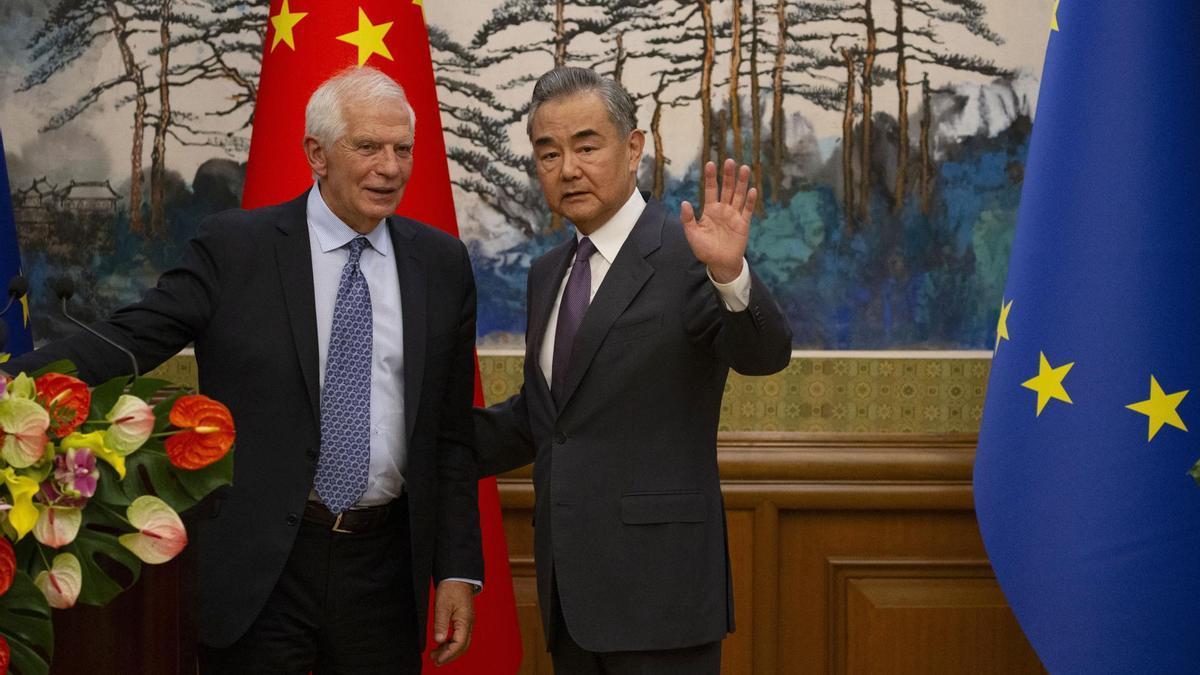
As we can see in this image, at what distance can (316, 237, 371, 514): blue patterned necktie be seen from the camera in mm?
2240

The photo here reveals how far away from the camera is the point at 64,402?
1.43 metres

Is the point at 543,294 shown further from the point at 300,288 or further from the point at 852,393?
the point at 852,393

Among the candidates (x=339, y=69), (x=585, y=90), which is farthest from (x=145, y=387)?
(x=339, y=69)

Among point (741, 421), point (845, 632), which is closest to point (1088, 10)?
point (741, 421)

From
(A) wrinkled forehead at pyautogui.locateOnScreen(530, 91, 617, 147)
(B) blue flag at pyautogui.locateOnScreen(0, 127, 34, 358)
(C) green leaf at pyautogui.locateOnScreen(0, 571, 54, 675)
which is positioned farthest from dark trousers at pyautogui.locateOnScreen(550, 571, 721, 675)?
(B) blue flag at pyautogui.locateOnScreen(0, 127, 34, 358)

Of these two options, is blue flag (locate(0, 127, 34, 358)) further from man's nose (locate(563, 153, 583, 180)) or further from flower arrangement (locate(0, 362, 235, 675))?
flower arrangement (locate(0, 362, 235, 675))

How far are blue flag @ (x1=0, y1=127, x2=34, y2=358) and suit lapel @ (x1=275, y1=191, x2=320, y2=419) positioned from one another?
118 cm

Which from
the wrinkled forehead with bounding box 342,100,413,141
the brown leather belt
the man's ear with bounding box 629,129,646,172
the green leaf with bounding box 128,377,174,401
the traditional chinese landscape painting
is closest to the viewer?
the green leaf with bounding box 128,377,174,401

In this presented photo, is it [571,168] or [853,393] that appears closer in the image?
[571,168]

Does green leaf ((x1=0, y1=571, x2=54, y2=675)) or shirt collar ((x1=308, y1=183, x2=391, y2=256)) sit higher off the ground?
shirt collar ((x1=308, y1=183, x2=391, y2=256))

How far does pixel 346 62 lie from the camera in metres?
3.12

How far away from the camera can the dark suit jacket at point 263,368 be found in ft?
7.20

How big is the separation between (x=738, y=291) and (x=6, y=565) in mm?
1261

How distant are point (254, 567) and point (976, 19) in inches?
106
